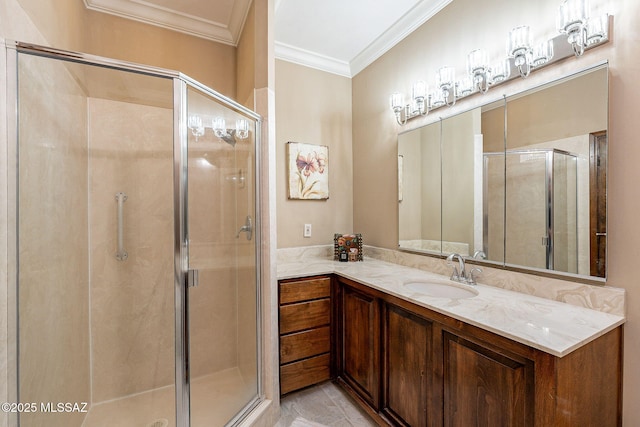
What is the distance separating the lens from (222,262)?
188 centimetres

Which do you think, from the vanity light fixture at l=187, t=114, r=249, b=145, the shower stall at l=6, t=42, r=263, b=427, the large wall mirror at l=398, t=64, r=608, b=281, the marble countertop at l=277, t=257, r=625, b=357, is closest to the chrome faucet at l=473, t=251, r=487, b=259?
the large wall mirror at l=398, t=64, r=608, b=281

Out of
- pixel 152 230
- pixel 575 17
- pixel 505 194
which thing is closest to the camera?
pixel 575 17

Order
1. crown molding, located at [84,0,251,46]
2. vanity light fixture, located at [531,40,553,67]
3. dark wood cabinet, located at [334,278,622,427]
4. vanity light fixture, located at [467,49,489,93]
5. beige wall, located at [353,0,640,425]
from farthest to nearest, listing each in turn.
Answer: crown molding, located at [84,0,251,46] < vanity light fixture, located at [467,49,489,93] < vanity light fixture, located at [531,40,553,67] < beige wall, located at [353,0,640,425] < dark wood cabinet, located at [334,278,622,427]

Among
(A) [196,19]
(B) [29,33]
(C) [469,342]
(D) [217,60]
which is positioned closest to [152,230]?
(B) [29,33]

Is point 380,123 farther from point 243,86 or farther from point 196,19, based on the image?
point 196,19

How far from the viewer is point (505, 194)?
154cm

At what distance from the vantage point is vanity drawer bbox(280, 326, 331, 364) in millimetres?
1845

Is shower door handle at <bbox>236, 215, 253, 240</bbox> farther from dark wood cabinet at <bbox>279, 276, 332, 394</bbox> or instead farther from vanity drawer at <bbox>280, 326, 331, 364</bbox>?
vanity drawer at <bbox>280, 326, 331, 364</bbox>

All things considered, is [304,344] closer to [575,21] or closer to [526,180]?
[526,180]

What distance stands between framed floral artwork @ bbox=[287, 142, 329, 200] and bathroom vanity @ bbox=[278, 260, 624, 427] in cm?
101

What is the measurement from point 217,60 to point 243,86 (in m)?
0.41

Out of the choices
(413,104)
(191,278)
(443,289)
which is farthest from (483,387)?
(413,104)

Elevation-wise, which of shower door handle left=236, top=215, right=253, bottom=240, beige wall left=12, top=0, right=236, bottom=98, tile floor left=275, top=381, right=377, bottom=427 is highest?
beige wall left=12, top=0, right=236, bottom=98

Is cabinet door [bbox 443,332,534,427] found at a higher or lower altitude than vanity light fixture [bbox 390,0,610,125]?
lower
